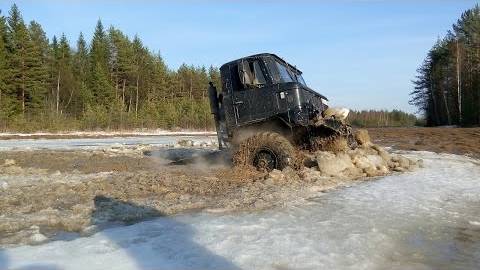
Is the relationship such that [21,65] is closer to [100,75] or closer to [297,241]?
[100,75]

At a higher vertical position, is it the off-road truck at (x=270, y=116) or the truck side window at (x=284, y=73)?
the truck side window at (x=284, y=73)

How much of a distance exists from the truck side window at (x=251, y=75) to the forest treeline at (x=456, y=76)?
42.4 m

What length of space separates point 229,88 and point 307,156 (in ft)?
7.52

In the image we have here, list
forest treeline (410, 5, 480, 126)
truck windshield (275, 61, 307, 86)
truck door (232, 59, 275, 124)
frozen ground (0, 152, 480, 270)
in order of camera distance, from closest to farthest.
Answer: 1. frozen ground (0, 152, 480, 270)
2. truck door (232, 59, 275, 124)
3. truck windshield (275, 61, 307, 86)
4. forest treeline (410, 5, 480, 126)

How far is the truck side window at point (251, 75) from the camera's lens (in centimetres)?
1018

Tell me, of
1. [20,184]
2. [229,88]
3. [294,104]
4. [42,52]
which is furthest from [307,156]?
[42,52]

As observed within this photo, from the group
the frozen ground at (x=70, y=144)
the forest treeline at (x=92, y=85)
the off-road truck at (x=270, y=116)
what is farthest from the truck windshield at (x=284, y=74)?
the forest treeline at (x=92, y=85)

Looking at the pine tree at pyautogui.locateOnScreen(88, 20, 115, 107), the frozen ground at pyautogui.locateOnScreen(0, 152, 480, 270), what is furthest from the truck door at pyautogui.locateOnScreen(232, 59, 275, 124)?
the pine tree at pyautogui.locateOnScreen(88, 20, 115, 107)

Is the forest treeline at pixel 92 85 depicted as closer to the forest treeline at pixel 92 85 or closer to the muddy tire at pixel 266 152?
the forest treeline at pixel 92 85

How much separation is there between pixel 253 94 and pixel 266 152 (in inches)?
56.2

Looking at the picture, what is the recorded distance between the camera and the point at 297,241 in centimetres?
492

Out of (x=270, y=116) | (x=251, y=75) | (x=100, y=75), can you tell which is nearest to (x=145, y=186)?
(x=270, y=116)

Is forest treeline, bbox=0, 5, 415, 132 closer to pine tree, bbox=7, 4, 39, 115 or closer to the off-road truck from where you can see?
pine tree, bbox=7, 4, 39, 115

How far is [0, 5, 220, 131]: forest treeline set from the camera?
147ft
